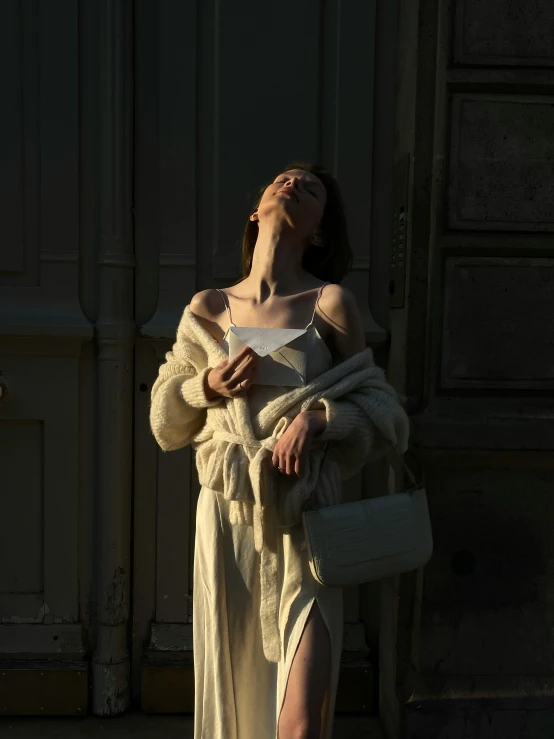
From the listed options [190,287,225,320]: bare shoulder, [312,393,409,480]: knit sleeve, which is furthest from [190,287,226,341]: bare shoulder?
[312,393,409,480]: knit sleeve

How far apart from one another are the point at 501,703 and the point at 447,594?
44 centimetres

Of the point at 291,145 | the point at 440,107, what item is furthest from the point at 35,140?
the point at 440,107

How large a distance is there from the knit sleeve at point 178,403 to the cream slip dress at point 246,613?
153 mm

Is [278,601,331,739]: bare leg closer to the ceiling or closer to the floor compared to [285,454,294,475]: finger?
closer to the floor

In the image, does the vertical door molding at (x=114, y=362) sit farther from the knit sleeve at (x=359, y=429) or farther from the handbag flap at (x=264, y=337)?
the knit sleeve at (x=359, y=429)

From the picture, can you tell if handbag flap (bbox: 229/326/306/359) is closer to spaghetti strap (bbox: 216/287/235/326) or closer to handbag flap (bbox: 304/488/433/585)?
spaghetti strap (bbox: 216/287/235/326)

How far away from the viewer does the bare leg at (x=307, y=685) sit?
2.37 meters

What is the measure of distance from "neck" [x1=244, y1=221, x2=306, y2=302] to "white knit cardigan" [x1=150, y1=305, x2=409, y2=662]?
9.3 inches

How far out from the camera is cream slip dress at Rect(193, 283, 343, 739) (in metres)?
2.45

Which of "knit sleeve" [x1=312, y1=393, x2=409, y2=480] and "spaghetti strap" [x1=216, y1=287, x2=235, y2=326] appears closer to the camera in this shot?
"knit sleeve" [x1=312, y1=393, x2=409, y2=480]

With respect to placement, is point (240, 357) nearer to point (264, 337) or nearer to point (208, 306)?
point (264, 337)

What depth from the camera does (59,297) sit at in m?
3.38

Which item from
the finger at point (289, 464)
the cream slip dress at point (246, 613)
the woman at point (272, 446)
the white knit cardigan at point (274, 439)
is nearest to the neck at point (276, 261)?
the woman at point (272, 446)

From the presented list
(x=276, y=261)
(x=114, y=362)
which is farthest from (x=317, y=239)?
(x=114, y=362)
